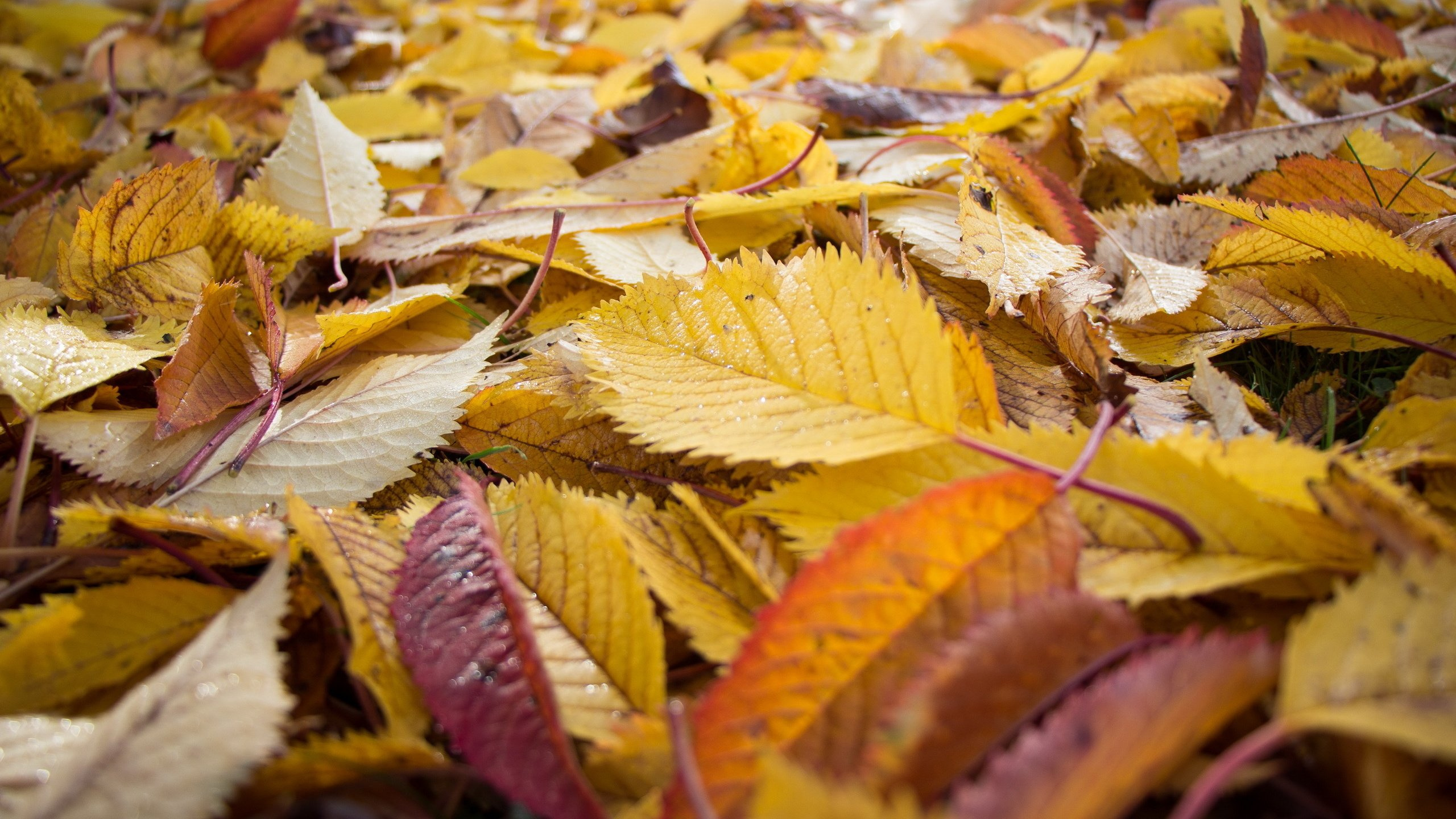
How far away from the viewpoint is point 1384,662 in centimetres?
42

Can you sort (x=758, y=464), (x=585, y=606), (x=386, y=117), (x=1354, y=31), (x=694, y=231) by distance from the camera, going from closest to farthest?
1. (x=585, y=606)
2. (x=758, y=464)
3. (x=694, y=231)
4. (x=1354, y=31)
5. (x=386, y=117)

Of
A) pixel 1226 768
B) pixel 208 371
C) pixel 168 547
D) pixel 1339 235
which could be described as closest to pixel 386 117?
pixel 208 371

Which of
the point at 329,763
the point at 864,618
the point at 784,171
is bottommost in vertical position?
the point at 329,763

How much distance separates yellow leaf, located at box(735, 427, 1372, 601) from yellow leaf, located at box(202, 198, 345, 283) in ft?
2.38

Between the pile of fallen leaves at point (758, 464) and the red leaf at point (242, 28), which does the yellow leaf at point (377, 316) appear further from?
the red leaf at point (242, 28)

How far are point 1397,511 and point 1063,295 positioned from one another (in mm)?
348

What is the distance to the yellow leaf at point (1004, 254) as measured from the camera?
750 millimetres

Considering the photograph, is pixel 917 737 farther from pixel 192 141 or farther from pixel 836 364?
pixel 192 141

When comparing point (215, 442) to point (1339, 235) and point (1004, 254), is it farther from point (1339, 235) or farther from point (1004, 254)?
point (1339, 235)

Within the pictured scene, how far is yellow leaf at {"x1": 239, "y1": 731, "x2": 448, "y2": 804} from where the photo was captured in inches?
18.8

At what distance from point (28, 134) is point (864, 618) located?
1.47 metres

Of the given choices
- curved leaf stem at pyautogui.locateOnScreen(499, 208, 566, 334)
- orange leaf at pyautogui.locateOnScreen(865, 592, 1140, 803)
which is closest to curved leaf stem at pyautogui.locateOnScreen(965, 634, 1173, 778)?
orange leaf at pyautogui.locateOnScreen(865, 592, 1140, 803)

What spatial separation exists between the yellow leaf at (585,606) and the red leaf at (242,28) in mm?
1710

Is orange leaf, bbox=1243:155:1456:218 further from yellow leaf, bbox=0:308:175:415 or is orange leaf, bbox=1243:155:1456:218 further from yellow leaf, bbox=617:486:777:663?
yellow leaf, bbox=0:308:175:415
